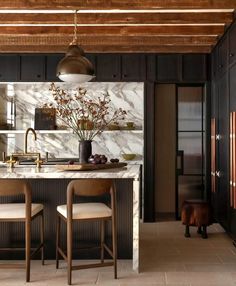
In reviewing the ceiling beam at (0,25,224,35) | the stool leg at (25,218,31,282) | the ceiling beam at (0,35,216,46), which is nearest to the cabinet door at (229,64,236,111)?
the ceiling beam at (0,25,224,35)

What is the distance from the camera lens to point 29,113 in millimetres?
7098

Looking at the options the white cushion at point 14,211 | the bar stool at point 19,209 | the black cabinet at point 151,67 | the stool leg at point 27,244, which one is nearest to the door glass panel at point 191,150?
the black cabinet at point 151,67

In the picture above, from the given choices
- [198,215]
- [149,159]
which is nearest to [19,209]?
[198,215]

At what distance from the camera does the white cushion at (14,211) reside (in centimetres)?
357

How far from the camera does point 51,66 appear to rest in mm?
6516

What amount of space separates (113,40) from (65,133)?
1989 mm

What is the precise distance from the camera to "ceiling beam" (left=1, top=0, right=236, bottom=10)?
4.16 meters

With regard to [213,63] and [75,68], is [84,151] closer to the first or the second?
[75,68]

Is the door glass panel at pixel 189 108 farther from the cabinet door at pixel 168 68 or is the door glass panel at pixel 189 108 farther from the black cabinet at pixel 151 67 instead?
the black cabinet at pixel 151 67

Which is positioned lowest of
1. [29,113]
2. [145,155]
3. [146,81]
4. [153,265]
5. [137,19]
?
[153,265]

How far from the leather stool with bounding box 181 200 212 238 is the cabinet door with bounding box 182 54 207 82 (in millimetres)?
2140

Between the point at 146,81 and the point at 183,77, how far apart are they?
603 mm

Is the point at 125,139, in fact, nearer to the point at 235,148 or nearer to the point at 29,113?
the point at 29,113

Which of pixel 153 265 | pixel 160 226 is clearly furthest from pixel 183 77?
pixel 153 265
